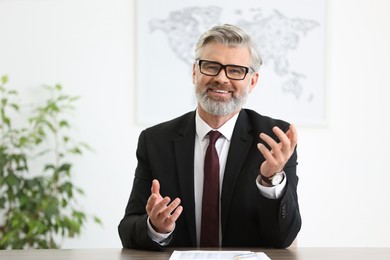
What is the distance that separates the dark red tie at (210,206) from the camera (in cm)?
234

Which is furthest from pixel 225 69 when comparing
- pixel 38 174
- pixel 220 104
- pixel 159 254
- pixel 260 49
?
pixel 38 174

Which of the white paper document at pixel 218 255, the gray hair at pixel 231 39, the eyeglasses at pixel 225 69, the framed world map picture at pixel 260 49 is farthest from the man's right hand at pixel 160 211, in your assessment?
the framed world map picture at pixel 260 49

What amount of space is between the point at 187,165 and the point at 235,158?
0.20 metres

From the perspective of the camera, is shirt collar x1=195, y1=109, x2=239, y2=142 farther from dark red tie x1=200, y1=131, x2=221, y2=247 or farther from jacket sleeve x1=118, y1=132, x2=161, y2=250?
jacket sleeve x1=118, y1=132, x2=161, y2=250

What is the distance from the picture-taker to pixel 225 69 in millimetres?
2414

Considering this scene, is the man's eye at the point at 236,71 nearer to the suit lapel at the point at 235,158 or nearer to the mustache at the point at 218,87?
the mustache at the point at 218,87

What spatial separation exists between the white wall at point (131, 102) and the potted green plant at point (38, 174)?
11cm

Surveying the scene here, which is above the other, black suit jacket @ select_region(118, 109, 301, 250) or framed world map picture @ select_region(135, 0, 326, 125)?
framed world map picture @ select_region(135, 0, 326, 125)

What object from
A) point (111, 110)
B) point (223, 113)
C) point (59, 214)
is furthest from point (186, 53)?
point (223, 113)

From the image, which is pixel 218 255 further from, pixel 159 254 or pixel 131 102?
pixel 131 102

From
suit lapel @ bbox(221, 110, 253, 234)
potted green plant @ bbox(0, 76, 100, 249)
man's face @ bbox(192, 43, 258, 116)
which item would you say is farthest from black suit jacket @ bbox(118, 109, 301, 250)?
potted green plant @ bbox(0, 76, 100, 249)

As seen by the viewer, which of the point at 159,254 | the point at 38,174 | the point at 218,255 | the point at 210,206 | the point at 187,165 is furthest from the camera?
the point at 38,174

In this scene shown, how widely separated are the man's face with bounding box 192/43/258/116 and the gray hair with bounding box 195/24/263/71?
0.02 metres

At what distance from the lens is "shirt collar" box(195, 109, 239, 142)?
2.51m
